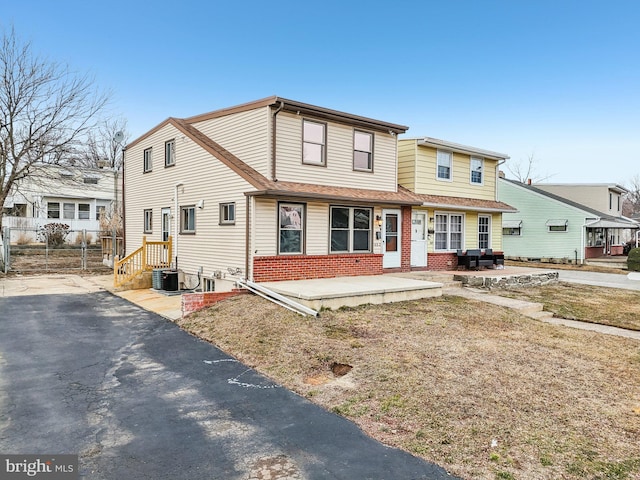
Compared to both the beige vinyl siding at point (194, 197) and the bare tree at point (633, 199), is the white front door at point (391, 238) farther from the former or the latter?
the bare tree at point (633, 199)

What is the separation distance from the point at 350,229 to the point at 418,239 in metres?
3.95

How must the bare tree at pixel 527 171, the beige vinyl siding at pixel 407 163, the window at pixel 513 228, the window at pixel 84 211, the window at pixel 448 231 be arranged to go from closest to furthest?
the beige vinyl siding at pixel 407 163 < the window at pixel 448 231 < the window at pixel 513 228 < the window at pixel 84 211 < the bare tree at pixel 527 171

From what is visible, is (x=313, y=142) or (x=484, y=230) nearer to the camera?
(x=313, y=142)

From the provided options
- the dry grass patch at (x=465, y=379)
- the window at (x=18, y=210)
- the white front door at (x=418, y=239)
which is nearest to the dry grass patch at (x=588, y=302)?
the dry grass patch at (x=465, y=379)

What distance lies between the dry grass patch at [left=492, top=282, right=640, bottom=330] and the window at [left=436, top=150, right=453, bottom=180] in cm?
534

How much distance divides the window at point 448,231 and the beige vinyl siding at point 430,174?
3.14 ft

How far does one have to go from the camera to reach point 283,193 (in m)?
10.9

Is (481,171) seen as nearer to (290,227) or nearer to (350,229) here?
(350,229)

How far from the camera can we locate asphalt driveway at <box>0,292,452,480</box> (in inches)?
147

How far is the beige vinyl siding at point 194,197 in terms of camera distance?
39.8 feet

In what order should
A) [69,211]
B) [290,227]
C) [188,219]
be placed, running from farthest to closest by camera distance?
[69,211] → [188,219] → [290,227]

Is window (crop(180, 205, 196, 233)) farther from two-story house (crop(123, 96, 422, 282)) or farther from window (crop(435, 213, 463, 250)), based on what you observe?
window (crop(435, 213, 463, 250))

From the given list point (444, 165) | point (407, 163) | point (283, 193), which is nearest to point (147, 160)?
point (283, 193)

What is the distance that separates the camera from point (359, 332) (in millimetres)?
8055
